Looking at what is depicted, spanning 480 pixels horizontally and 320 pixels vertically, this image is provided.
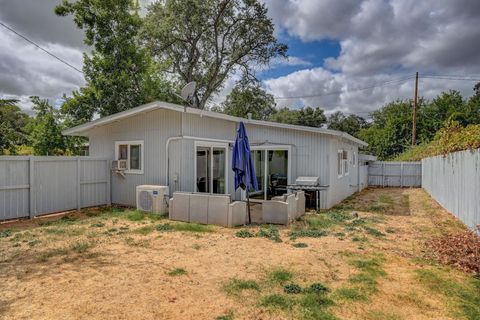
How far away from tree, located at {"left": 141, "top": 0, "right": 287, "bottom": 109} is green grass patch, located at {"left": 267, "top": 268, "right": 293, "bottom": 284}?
18.6m

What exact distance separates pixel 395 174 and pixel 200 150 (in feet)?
51.1

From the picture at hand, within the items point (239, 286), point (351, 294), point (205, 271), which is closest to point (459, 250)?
point (351, 294)

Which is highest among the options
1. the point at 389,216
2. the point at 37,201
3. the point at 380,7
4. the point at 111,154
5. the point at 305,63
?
the point at 305,63

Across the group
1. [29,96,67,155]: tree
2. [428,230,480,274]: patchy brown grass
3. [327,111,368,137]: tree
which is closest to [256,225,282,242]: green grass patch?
[428,230,480,274]: patchy brown grass

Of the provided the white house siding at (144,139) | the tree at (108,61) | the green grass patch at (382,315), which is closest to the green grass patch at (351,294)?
the green grass patch at (382,315)

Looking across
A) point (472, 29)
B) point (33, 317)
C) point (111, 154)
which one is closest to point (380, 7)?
point (472, 29)

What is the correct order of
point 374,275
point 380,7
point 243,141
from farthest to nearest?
1. point 380,7
2. point 243,141
3. point 374,275

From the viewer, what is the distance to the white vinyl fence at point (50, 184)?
7520 millimetres

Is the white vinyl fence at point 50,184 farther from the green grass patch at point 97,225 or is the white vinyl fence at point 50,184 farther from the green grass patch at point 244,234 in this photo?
the green grass patch at point 244,234

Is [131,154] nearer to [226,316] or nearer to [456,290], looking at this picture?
[226,316]

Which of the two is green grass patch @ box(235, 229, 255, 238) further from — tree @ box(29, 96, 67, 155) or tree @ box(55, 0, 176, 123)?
tree @ box(55, 0, 176, 123)

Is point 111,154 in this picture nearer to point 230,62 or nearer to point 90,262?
point 90,262

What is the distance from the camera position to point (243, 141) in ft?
25.2

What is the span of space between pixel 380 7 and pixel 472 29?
5.19 meters
